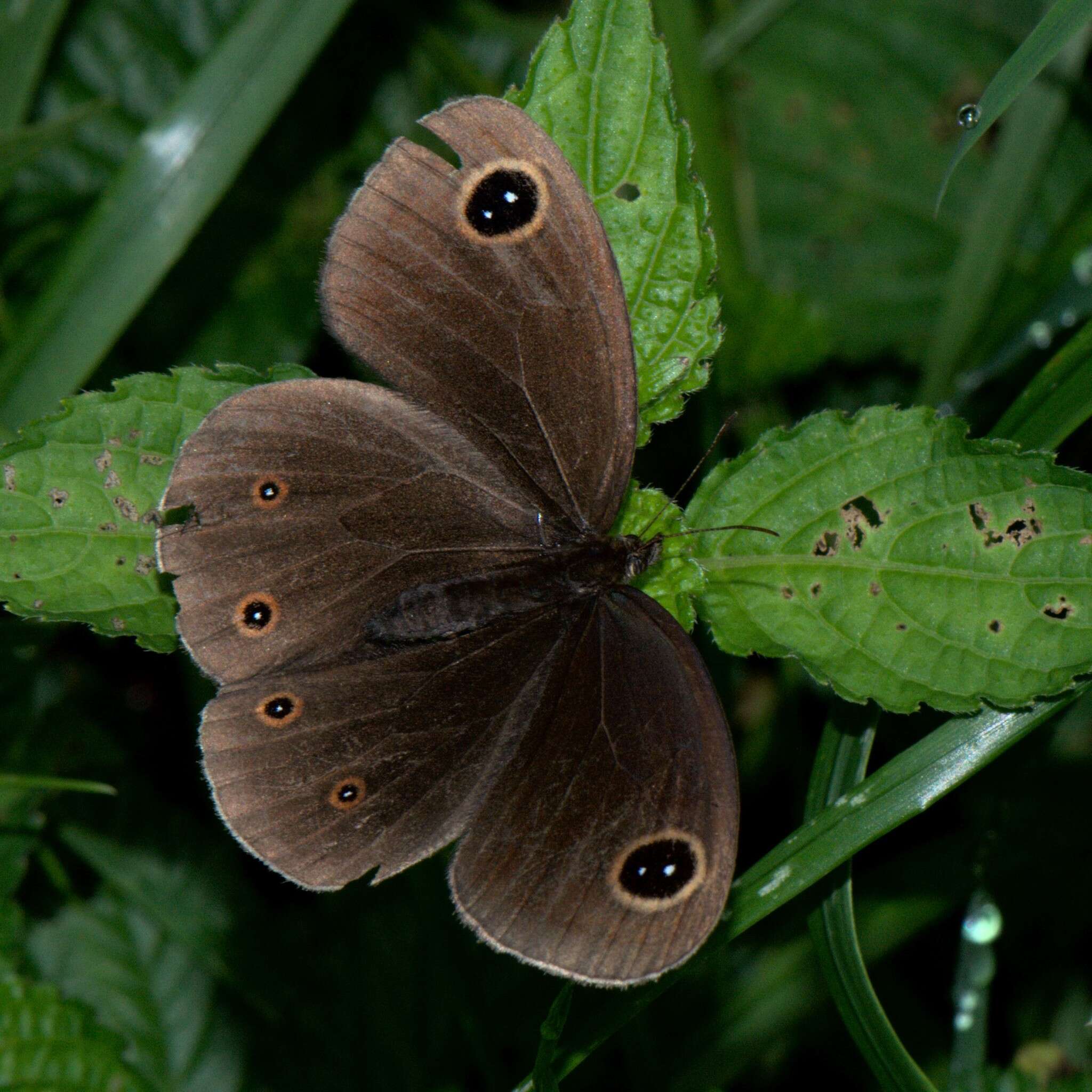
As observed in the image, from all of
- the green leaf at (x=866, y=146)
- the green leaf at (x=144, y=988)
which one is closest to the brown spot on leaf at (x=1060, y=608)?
the green leaf at (x=866, y=146)

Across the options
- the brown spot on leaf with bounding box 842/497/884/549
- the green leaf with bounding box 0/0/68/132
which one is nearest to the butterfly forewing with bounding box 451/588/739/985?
the brown spot on leaf with bounding box 842/497/884/549

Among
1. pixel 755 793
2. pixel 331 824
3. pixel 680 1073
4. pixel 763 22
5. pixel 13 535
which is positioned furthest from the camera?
pixel 763 22

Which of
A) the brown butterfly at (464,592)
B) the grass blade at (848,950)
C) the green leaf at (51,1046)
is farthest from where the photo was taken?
the green leaf at (51,1046)

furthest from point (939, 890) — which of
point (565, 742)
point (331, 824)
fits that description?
point (331, 824)

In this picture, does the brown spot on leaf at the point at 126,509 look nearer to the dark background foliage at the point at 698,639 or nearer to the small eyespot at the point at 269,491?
the small eyespot at the point at 269,491

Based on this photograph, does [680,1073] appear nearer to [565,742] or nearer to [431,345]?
[565,742]

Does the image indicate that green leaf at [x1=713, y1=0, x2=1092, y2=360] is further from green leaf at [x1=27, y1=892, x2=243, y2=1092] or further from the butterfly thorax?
green leaf at [x1=27, y1=892, x2=243, y2=1092]
